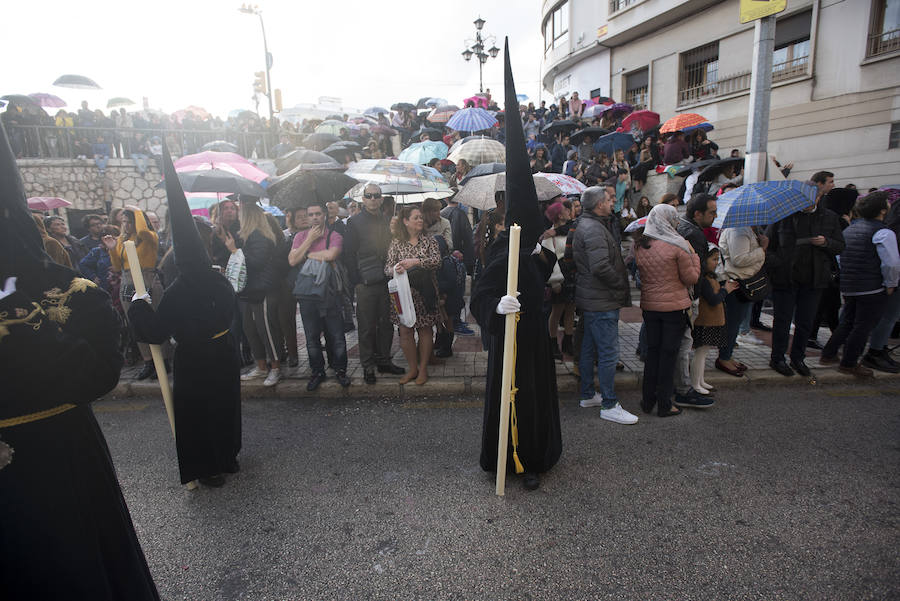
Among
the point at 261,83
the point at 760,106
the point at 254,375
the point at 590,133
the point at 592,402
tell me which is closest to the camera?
the point at 592,402

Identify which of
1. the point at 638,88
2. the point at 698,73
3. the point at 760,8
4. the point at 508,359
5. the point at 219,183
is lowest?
the point at 508,359

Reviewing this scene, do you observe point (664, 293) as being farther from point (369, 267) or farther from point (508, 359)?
point (369, 267)

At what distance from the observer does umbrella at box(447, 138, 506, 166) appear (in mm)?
9242

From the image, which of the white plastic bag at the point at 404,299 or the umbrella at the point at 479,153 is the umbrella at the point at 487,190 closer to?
the white plastic bag at the point at 404,299

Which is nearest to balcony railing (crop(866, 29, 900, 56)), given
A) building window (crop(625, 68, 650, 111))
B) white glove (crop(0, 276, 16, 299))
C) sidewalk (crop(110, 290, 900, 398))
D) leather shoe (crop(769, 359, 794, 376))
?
building window (crop(625, 68, 650, 111))

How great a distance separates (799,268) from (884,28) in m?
13.3

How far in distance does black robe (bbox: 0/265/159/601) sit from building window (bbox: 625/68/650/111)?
81.5ft

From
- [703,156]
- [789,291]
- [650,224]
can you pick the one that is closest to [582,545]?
[650,224]

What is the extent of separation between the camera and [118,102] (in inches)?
831

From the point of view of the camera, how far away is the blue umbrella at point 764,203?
4.67 metres

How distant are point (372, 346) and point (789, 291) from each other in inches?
195

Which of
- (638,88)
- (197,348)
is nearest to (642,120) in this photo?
(638,88)

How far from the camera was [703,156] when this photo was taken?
1249 centimetres

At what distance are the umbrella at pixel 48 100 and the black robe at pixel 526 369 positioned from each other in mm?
22819
